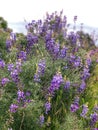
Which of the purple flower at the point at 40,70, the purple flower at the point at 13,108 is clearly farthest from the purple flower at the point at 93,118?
the purple flower at the point at 13,108

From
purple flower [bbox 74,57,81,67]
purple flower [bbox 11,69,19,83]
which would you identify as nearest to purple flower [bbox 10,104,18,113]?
purple flower [bbox 11,69,19,83]

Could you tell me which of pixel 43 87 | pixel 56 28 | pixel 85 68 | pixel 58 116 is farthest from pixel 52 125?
pixel 56 28

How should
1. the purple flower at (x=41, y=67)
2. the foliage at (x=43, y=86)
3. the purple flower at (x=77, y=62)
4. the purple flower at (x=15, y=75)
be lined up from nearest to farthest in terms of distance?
1. the foliage at (x=43, y=86)
2. the purple flower at (x=15, y=75)
3. the purple flower at (x=41, y=67)
4. the purple flower at (x=77, y=62)

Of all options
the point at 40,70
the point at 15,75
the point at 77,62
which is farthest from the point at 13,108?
the point at 77,62

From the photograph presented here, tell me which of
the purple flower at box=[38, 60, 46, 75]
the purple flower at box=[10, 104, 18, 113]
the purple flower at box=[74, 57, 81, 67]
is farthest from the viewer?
the purple flower at box=[74, 57, 81, 67]

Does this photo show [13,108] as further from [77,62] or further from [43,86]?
[77,62]

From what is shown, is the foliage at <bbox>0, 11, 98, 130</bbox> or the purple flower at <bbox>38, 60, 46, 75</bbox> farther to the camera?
the purple flower at <bbox>38, 60, 46, 75</bbox>

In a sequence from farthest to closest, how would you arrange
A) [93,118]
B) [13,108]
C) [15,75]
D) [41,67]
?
1. [41,67]
2. [15,75]
3. [93,118]
4. [13,108]

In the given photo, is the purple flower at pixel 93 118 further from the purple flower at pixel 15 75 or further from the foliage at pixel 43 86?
the purple flower at pixel 15 75

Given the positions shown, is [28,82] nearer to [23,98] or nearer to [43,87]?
[43,87]

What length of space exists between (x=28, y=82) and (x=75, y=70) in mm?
911

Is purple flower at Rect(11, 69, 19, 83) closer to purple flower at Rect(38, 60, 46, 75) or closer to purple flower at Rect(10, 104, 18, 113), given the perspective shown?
purple flower at Rect(38, 60, 46, 75)

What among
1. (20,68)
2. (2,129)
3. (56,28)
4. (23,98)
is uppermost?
(56,28)

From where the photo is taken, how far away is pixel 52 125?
4.57 meters
